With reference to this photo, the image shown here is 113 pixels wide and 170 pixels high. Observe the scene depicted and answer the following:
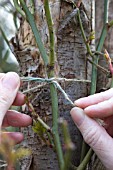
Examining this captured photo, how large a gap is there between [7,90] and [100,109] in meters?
0.21

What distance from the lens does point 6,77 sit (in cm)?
71

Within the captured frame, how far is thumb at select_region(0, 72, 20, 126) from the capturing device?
0.68 meters

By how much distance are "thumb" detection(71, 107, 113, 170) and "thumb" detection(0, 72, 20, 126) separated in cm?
14

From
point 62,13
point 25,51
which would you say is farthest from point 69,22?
point 25,51

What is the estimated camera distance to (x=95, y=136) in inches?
27.3

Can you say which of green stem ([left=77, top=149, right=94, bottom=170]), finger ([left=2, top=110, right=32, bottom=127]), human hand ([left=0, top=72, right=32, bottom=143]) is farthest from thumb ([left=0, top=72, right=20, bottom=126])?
green stem ([left=77, top=149, right=94, bottom=170])

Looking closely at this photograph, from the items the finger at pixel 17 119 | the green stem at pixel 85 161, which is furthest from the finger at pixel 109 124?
the finger at pixel 17 119

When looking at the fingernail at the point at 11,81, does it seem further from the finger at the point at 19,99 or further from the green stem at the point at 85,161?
the green stem at the point at 85,161

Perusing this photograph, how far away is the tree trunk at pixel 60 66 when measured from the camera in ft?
2.81

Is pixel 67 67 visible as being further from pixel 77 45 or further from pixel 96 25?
pixel 96 25

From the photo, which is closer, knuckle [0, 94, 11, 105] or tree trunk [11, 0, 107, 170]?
knuckle [0, 94, 11, 105]

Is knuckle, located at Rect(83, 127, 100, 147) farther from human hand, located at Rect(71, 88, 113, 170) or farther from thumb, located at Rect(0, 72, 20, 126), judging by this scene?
thumb, located at Rect(0, 72, 20, 126)

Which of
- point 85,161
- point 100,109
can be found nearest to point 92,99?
point 100,109

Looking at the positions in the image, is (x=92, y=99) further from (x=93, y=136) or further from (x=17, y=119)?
(x=17, y=119)
